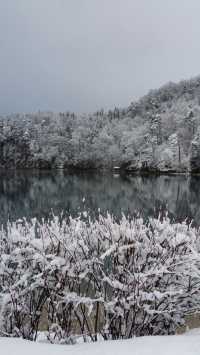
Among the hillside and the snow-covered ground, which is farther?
the hillside

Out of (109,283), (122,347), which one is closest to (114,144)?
(109,283)

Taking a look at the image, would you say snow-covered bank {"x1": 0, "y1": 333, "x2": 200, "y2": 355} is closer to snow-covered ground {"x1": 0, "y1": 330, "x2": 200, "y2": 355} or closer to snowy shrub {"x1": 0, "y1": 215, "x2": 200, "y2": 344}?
snow-covered ground {"x1": 0, "y1": 330, "x2": 200, "y2": 355}

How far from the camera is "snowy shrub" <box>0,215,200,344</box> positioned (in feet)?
14.5

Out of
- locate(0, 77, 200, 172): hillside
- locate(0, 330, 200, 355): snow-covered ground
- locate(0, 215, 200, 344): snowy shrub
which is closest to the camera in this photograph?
locate(0, 330, 200, 355): snow-covered ground

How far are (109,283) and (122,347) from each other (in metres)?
1.05

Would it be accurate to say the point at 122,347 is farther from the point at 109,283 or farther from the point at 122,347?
the point at 109,283

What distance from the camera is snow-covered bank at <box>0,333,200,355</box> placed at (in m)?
3.32

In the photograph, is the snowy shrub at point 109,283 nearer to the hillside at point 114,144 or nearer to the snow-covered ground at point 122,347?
the snow-covered ground at point 122,347

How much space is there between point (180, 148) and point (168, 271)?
80826 mm

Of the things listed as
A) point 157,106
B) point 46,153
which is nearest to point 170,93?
point 157,106

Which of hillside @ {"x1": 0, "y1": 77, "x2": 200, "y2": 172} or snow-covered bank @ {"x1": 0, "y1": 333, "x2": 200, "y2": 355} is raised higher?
hillside @ {"x1": 0, "y1": 77, "x2": 200, "y2": 172}

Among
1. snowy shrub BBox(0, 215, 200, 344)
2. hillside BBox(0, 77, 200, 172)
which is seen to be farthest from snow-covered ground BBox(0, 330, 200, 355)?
hillside BBox(0, 77, 200, 172)

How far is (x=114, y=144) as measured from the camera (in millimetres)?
103125

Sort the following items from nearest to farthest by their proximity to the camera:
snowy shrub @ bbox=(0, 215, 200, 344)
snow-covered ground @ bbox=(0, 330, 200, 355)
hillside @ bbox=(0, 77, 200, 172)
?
snow-covered ground @ bbox=(0, 330, 200, 355)
snowy shrub @ bbox=(0, 215, 200, 344)
hillside @ bbox=(0, 77, 200, 172)
